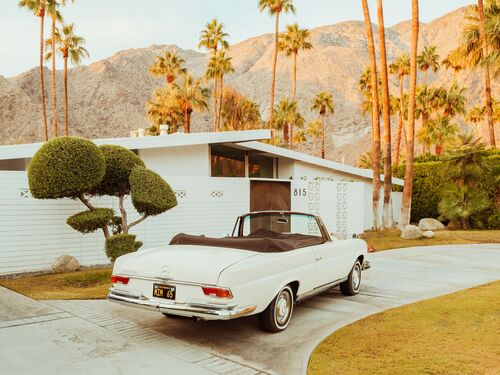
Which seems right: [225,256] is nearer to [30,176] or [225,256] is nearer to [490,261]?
[30,176]

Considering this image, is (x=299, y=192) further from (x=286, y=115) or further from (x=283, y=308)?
(x=286, y=115)

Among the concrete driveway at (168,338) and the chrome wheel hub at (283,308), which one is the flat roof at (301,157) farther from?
the chrome wheel hub at (283,308)

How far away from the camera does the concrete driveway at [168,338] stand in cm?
450

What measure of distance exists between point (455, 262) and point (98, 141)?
10.2m

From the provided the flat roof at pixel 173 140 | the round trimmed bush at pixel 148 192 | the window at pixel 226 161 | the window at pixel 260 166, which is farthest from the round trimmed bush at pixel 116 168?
the window at pixel 260 166

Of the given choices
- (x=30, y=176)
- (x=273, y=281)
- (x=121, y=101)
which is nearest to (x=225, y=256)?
(x=273, y=281)

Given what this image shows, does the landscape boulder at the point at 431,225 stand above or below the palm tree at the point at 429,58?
below

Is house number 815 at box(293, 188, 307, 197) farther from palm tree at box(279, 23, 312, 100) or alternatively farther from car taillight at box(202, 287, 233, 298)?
palm tree at box(279, 23, 312, 100)

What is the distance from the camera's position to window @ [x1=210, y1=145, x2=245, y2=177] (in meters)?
17.3

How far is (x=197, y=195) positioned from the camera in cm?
1433

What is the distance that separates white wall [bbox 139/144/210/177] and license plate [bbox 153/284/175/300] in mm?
10206

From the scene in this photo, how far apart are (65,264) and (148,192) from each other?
9.73ft

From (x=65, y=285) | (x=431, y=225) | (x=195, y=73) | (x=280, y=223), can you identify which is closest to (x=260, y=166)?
(x=431, y=225)

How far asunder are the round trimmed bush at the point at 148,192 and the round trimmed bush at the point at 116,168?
399mm
